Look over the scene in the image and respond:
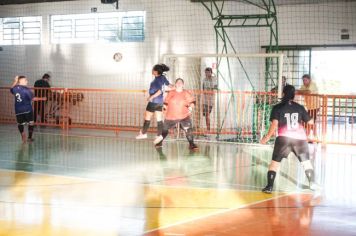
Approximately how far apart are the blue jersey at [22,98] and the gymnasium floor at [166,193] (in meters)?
1.32

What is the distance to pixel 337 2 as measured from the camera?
21.1m

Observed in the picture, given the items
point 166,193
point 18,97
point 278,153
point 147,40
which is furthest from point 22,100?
point 278,153

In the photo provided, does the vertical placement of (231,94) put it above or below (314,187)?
above

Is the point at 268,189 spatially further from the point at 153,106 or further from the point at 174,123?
the point at 153,106

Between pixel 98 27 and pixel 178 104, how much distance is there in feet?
32.0

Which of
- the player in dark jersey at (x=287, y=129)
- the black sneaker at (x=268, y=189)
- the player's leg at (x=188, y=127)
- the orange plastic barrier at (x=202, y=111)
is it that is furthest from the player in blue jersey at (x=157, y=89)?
the black sneaker at (x=268, y=189)

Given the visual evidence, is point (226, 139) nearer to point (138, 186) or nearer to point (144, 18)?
point (144, 18)

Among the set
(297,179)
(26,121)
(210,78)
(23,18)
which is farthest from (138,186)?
(23,18)

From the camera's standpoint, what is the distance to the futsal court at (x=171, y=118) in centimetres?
859

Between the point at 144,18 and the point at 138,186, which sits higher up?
the point at 144,18

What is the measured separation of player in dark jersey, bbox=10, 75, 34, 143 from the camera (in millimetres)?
17422

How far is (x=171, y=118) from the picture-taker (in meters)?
15.9

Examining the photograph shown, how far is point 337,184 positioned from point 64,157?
644 centimetres

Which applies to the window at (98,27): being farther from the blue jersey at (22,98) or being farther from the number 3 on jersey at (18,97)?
the number 3 on jersey at (18,97)
